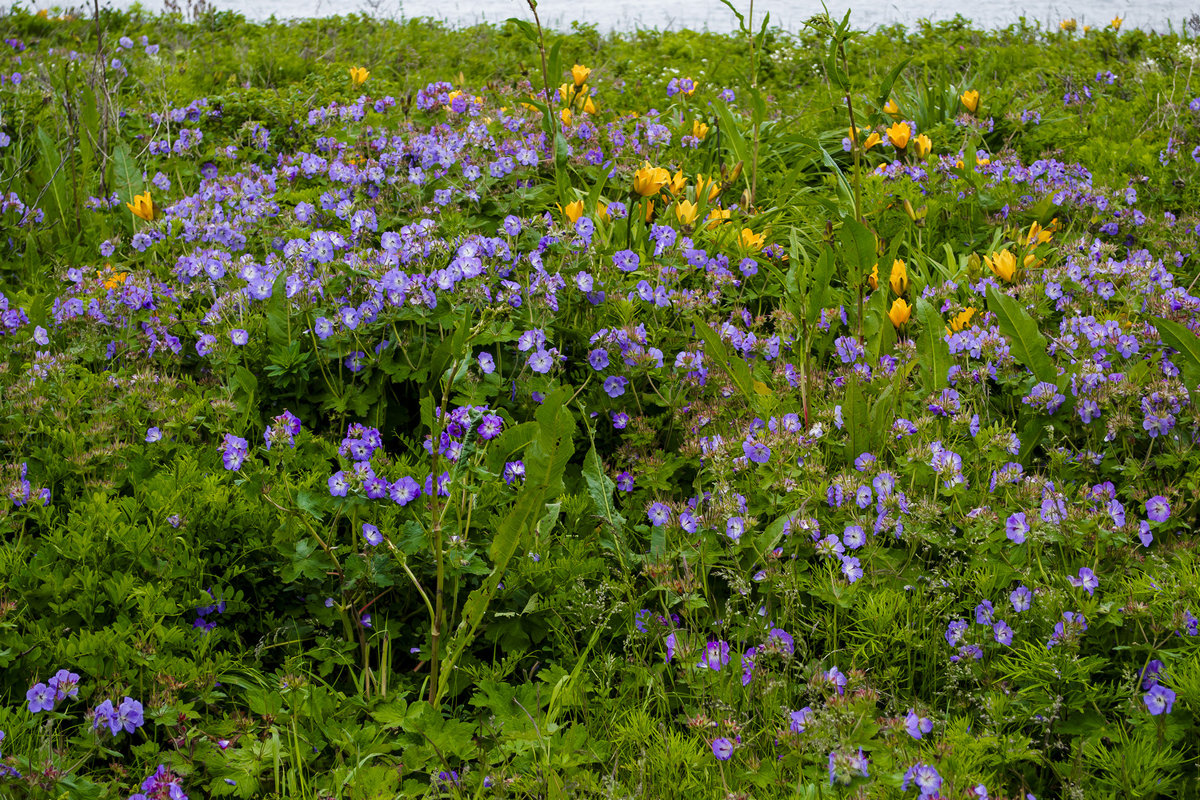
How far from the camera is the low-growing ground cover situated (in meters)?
1.89

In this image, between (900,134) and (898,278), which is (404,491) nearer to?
(898,278)

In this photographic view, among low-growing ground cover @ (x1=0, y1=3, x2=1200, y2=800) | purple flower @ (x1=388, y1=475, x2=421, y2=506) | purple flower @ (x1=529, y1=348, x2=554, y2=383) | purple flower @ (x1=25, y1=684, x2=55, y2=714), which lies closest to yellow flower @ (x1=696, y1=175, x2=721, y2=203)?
low-growing ground cover @ (x1=0, y1=3, x2=1200, y2=800)

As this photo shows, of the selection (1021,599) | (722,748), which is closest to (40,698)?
(722,748)

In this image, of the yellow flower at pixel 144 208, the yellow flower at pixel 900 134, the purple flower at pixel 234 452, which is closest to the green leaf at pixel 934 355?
the yellow flower at pixel 900 134

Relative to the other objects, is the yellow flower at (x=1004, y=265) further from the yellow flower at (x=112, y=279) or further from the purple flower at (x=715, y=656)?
the yellow flower at (x=112, y=279)

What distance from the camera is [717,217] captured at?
3.85m

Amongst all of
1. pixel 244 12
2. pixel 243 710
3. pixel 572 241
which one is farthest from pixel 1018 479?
pixel 244 12

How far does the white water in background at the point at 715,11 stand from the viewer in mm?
8391

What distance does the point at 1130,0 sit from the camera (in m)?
9.38

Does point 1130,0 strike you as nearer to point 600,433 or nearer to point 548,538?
point 600,433

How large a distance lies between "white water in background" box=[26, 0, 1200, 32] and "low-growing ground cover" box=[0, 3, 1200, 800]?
4.67 metres

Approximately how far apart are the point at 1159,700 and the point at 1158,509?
0.60m

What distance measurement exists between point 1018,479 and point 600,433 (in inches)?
46.4

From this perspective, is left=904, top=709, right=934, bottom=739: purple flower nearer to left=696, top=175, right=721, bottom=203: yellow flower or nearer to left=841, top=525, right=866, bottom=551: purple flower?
left=841, top=525, right=866, bottom=551: purple flower
